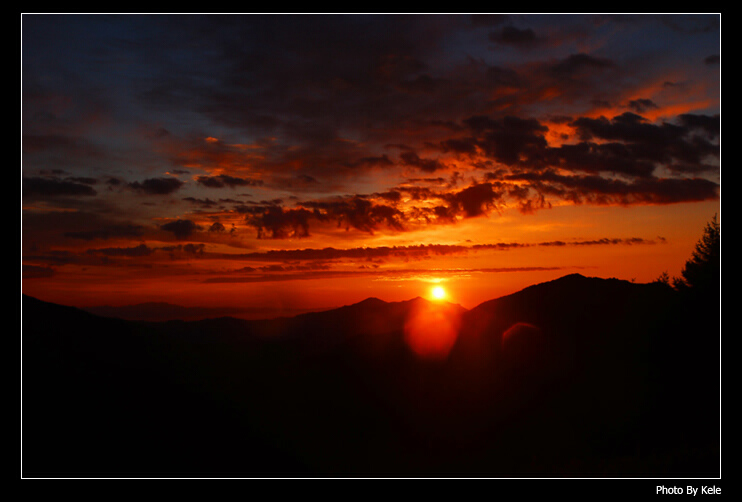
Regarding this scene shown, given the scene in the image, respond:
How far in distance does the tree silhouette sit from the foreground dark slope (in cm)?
552

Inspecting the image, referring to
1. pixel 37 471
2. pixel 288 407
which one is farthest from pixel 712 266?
pixel 37 471

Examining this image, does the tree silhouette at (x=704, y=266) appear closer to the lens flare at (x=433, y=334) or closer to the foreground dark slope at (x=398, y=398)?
the foreground dark slope at (x=398, y=398)

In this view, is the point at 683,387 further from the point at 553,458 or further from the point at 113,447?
the point at 113,447

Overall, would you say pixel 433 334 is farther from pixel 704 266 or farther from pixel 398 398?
pixel 704 266

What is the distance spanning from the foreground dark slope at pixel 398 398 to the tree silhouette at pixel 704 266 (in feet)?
18.1

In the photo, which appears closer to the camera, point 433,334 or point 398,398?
point 398,398

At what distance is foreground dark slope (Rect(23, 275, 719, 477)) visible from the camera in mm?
31281

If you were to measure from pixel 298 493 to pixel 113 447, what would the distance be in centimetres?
2059

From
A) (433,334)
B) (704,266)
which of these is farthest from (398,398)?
(704,266)

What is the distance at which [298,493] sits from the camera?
17.4 metres

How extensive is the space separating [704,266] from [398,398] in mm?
40275

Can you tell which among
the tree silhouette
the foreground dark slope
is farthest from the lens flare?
the tree silhouette

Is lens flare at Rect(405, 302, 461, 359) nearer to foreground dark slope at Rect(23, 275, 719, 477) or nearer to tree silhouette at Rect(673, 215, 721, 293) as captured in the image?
foreground dark slope at Rect(23, 275, 719, 477)

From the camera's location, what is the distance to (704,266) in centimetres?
5394
